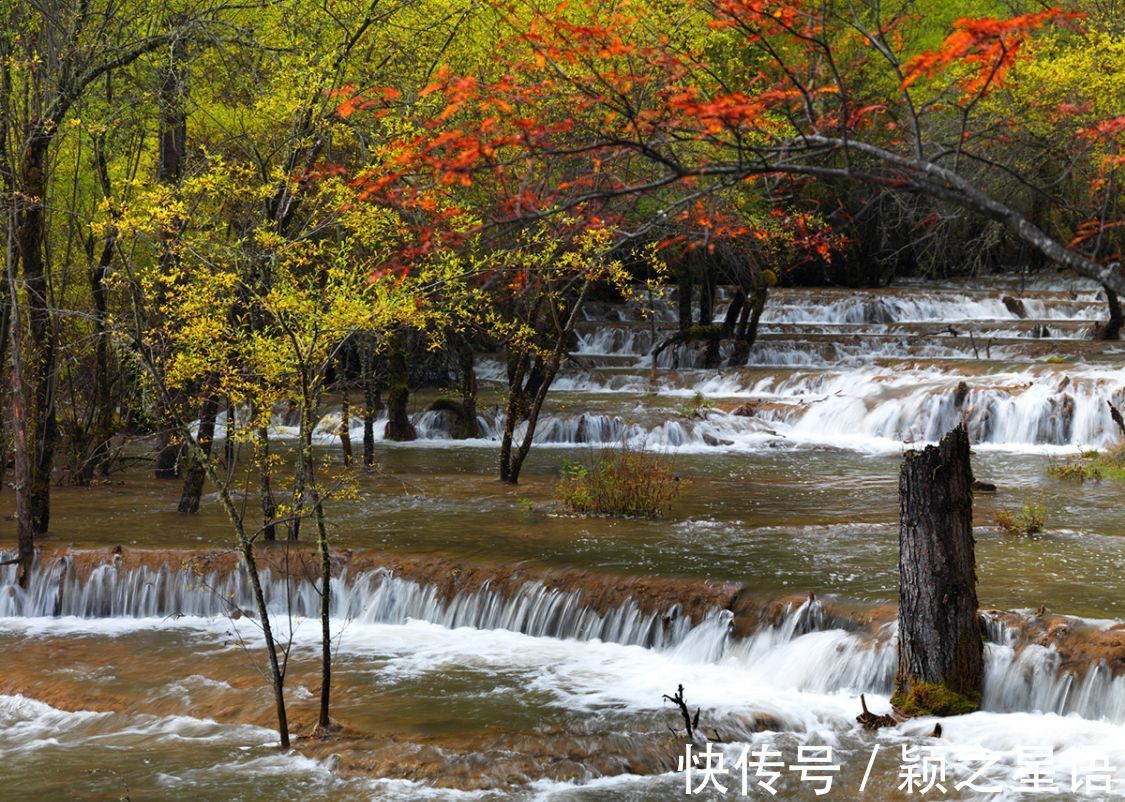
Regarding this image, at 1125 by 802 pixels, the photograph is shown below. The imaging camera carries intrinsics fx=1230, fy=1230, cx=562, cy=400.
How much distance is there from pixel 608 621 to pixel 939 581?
3515mm

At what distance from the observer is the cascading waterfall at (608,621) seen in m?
8.72

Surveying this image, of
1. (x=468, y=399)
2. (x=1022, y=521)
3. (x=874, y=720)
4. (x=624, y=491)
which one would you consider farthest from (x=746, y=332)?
(x=874, y=720)

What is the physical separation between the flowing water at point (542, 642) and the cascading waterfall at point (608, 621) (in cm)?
2

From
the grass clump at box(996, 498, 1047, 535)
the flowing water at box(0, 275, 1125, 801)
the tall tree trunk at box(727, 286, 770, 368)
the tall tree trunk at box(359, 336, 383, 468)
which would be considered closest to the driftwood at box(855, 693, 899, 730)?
the flowing water at box(0, 275, 1125, 801)

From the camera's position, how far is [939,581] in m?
8.31

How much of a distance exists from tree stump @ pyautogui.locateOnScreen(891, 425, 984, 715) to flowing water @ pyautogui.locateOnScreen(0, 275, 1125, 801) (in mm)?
243

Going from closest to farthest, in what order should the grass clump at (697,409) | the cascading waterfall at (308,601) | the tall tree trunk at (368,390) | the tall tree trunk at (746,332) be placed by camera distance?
the cascading waterfall at (308,601), the tall tree trunk at (368,390), the grass clump at (697,409), the tall tree trunk at (746,332)

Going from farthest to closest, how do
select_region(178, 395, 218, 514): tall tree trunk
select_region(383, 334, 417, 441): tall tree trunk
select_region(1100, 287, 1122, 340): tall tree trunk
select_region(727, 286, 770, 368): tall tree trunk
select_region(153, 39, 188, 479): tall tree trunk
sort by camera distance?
select_region(727, 286, 770, 368): tall tree trunk, select_region(1100, 287, 1122, 340): tall tree trunk, select_region(383, 334, 417, 441): tall tree trunk, select_region(178, 395, 218, 514): tall tree trunk, select_region(153, 39, 188, 479): tall tree trunk

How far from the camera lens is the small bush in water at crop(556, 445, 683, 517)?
14.7 meters

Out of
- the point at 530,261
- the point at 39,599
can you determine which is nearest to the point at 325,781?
the point at 39,599

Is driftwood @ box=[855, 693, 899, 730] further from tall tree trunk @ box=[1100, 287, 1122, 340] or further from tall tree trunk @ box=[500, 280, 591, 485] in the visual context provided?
tall tree trunk @ box=[1100, 287, 1122, 340]

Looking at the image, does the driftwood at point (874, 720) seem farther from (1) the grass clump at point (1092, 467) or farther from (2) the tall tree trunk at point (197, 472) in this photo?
(1) the grass clump at point (1092, 467)

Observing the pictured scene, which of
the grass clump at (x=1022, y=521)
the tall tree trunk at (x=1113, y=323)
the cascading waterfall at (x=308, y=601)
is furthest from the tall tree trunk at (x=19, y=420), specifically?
the tall tree trunk at (x=1113, y=323)

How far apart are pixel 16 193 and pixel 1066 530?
36.4 ft
